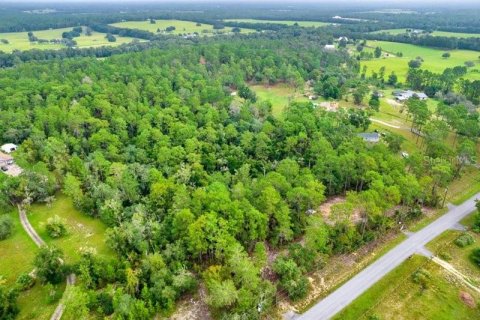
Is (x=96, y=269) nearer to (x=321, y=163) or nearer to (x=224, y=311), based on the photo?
(x=224, y=311)

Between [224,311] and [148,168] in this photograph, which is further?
[148,168]

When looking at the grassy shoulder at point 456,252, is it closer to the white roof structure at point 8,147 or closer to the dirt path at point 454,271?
the dirt path at point 454,271

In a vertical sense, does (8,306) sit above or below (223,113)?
below

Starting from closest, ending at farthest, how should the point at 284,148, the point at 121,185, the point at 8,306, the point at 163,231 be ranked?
the point at 8,306
the point at 163,231
the point at 121,185
the point at 284,148

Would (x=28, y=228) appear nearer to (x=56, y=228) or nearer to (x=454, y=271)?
(x=56, y=228)

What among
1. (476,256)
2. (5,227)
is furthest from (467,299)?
(5,227)

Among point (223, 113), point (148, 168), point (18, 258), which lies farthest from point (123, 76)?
point (18, 258)

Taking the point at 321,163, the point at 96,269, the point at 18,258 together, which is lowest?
the point at 18,258

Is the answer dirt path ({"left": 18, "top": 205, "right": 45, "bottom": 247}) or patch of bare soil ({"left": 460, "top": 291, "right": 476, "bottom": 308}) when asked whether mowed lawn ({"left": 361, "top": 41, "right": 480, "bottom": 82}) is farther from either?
dirt path ({"left": 18, "top": 205, "right": 45, "bottom": 247})
